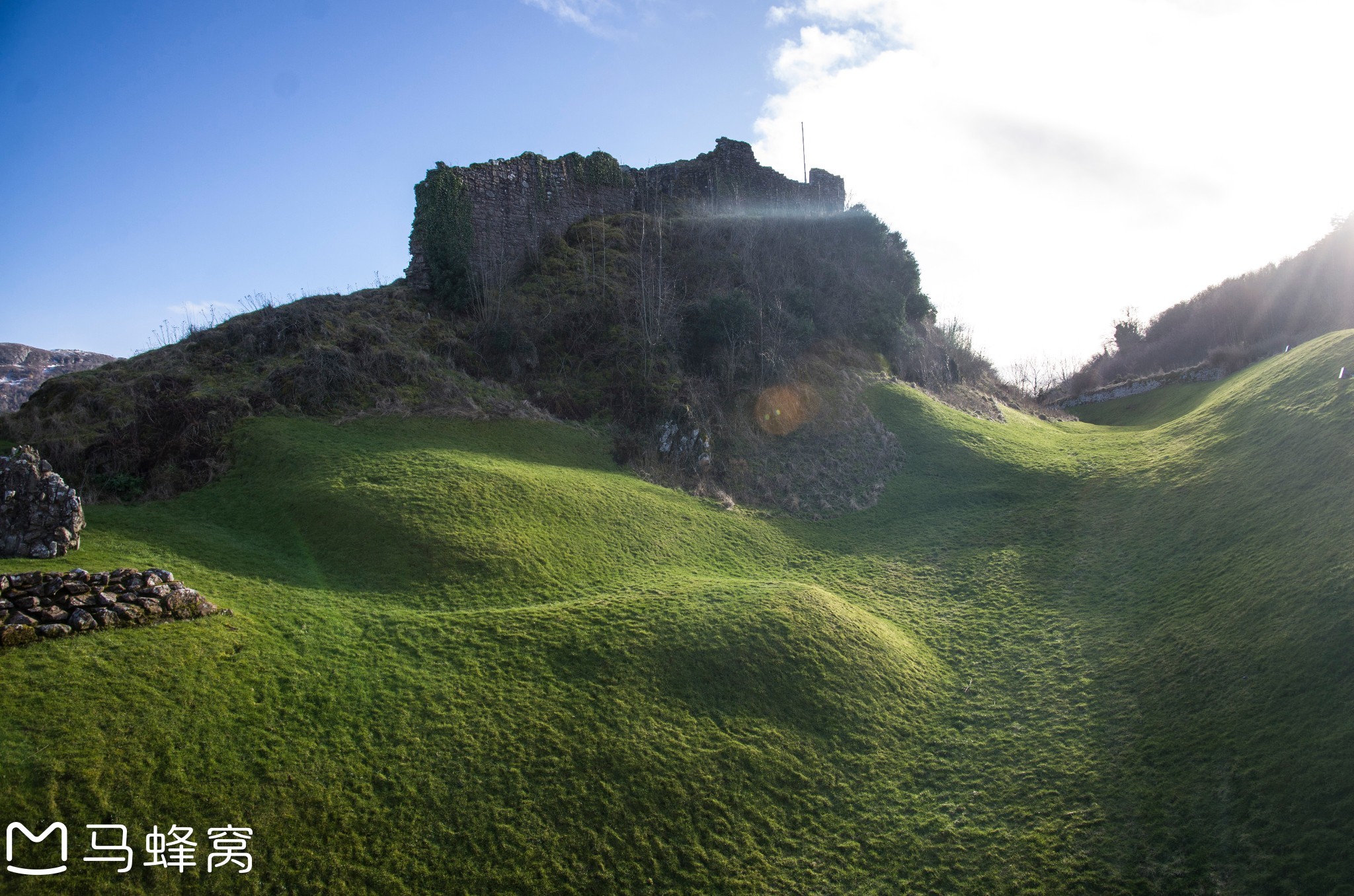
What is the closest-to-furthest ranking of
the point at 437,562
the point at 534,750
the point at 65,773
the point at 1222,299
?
the point at 65,773 → the point at 534,750 → the point at 437,562 → the point at 1222,299

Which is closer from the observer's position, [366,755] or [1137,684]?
[366,755]

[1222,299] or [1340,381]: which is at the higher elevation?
[1222,299]

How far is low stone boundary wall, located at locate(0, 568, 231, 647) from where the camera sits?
393 inches

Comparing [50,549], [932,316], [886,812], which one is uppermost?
[932,316]

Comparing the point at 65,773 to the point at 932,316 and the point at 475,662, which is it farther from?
the point at 932,316

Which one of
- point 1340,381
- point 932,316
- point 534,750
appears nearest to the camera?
point 534,750

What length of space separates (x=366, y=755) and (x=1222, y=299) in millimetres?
72837

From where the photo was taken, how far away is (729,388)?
30.1 m

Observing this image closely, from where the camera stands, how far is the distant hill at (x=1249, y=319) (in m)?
42.9

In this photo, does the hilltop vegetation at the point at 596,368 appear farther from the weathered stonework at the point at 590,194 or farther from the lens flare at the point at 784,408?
the weathered stonework at the point at 590,194

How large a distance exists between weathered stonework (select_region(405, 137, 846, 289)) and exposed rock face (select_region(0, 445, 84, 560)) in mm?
20025

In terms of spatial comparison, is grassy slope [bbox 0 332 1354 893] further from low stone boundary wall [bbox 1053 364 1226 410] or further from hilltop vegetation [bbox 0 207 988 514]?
low stone boundary wall [bbox 1053 364 1226 410]

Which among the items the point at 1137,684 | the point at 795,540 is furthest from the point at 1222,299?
the point at 1137,684

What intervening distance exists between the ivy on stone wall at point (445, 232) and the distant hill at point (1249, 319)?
4227 centimetres
